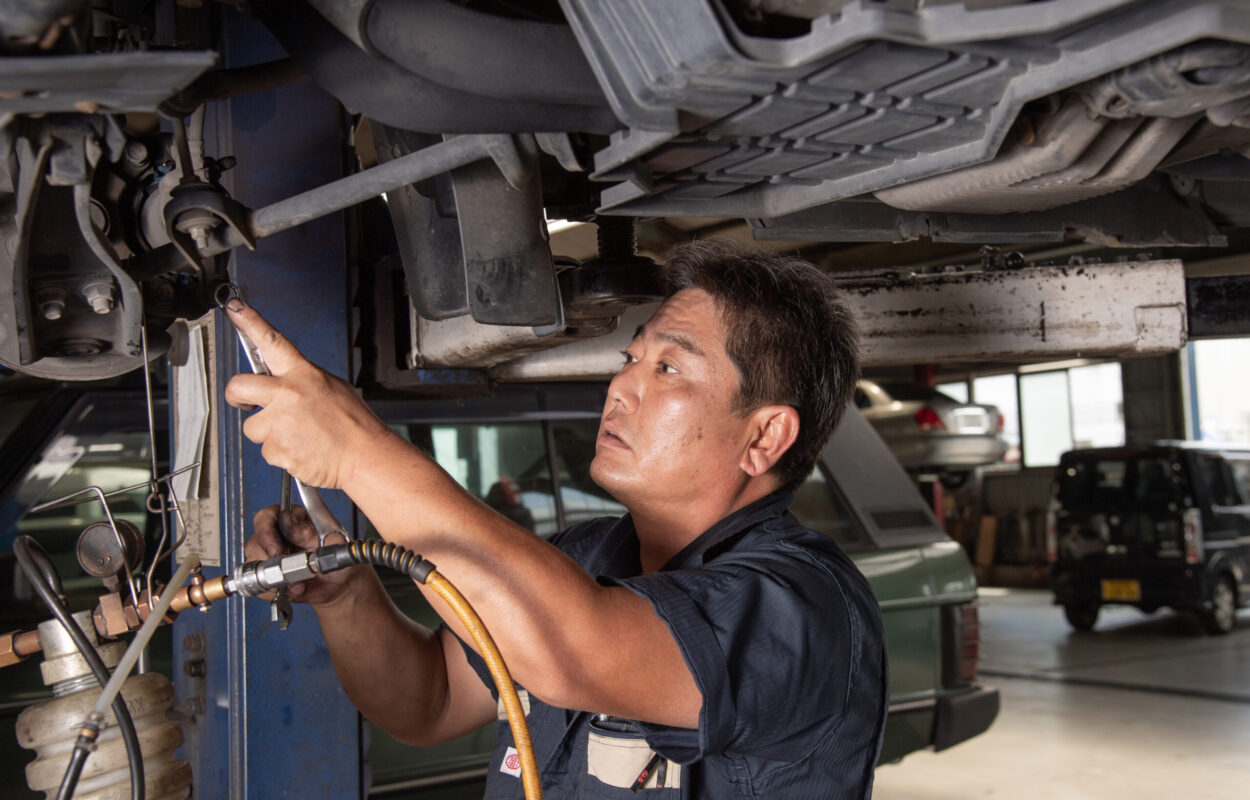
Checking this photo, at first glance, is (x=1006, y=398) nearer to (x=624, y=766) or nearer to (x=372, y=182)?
(x=624, y=766)

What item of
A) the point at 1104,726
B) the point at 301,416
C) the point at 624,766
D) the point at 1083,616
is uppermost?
the point at 301,416

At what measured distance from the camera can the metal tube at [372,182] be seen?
1281mm

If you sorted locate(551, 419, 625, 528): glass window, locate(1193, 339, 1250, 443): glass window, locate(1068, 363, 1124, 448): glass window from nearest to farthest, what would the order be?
locate(551, 419, 625, 528): glass window → locate(1193, 339, 1250, 443): glass window → locate(1068, 363, 1124, 448): glass window

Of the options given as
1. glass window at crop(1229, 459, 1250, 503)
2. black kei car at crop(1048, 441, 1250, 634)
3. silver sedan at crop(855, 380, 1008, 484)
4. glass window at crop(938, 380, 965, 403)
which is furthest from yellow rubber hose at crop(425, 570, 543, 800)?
glass window at crop(938, 380, 965, 403)

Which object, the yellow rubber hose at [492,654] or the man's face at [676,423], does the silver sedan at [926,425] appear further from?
the yellow rubber hose at [492,654]

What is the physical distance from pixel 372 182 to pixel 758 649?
73cm

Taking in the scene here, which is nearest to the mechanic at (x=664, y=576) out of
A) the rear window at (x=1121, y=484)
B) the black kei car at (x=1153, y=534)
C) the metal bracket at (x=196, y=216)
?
the metal bracket at (x=196, y=216)

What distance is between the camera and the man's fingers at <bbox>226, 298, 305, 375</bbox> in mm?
1148

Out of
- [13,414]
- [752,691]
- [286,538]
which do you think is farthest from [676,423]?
[13,414]

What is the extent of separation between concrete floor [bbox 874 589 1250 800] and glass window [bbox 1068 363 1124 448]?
5863 millimetres

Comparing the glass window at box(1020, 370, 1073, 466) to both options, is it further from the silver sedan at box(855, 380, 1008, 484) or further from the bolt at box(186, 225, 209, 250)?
the bolt at box(186, 225, 209, 250)

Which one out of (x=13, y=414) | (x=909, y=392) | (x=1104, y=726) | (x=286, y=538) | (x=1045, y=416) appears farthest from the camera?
(x=1045, y=416)

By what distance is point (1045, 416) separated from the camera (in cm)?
1403

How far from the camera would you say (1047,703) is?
573cm
